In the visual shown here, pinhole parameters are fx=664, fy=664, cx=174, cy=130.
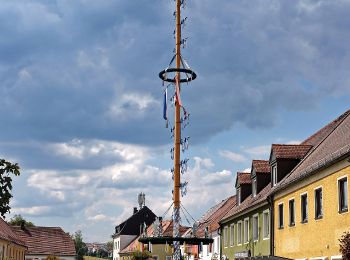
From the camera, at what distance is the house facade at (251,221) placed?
34094mm

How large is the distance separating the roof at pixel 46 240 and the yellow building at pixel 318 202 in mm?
58342

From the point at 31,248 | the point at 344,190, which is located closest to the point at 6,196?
the point at 344,190

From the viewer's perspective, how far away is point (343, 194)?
74.0 feet

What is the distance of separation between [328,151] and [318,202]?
7.25 feet

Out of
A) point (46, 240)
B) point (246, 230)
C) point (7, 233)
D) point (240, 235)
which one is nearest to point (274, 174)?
point (246, 230)

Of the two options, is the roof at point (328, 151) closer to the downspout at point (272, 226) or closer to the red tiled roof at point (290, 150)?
the red tiled roof at point (290, 150)

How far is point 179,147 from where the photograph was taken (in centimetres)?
2286

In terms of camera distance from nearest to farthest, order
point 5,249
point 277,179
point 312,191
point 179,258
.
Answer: point 179,258 → point 312,191 → point 277,179 → point 5,249

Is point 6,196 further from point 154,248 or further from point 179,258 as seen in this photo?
point 154,248

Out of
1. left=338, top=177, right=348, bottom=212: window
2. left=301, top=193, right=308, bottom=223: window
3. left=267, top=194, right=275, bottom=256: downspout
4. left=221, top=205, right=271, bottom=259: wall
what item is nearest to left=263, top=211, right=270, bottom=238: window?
left=221, top=205, right=271, bottom=259: wall

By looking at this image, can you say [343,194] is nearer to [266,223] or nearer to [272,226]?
[272,226]

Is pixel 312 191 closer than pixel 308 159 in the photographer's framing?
Yes

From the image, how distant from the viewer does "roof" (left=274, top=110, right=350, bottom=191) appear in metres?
23.4

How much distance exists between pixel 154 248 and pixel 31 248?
16783 millimetres
